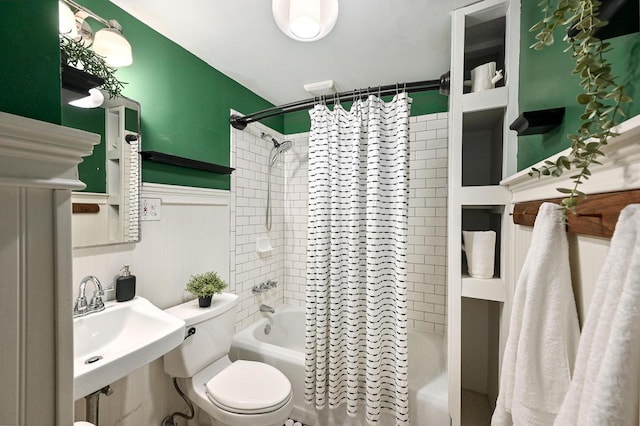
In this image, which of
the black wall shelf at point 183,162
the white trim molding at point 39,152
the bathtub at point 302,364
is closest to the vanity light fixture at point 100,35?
the black wall shelf at point 183,162

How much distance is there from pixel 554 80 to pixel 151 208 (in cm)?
189

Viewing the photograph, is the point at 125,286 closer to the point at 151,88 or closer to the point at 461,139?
the point at 151,88

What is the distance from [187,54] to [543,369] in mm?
2262

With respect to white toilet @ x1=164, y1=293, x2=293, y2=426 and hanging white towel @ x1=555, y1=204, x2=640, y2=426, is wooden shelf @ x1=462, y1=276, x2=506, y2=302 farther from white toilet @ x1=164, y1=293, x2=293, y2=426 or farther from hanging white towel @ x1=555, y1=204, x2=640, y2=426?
white toilet @ x1=164, y1=293, x2=293, y2=426

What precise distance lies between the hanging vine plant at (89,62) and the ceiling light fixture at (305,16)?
0.83m

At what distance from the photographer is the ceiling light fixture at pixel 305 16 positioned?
1.04 m

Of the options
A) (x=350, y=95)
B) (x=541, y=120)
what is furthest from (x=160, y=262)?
(x=541, y=120)

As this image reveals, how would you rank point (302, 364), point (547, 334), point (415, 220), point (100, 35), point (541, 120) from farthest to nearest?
1. point (415, 220)
2. point (302, 364)
3. point (100, 35)
4. point (541, 120)
5. point (547, 334)

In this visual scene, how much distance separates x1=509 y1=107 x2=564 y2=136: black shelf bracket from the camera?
753 millimetres

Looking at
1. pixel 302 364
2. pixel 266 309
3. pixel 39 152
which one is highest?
pixel 39 152

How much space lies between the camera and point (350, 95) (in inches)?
65.4

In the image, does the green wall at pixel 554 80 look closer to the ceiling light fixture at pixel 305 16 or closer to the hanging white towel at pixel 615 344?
the hanging white towel at pixel 615 344

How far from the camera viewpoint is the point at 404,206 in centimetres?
149

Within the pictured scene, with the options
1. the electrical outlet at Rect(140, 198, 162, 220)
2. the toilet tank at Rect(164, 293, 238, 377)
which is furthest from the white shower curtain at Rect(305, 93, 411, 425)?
the electrical outlet at Rect(140, 198, 162, 220)
